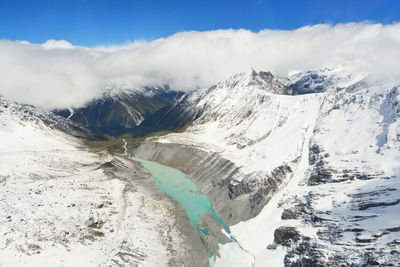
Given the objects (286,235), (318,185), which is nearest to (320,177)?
(318,185)

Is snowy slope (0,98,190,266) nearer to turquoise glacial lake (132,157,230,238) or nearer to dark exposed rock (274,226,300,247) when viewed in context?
turquoise glacial lake (132,157,230,238)

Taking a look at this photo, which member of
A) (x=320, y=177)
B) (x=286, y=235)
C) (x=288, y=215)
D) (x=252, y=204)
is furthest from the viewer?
(x=252, y=204)

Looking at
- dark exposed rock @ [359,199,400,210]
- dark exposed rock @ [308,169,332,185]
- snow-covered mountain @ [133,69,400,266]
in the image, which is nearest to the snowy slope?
snow-covered mountain @ [133,69,400,266]

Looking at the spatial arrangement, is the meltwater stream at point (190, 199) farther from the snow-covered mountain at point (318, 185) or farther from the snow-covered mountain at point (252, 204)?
the snow-covered mountain at point (318, 185)

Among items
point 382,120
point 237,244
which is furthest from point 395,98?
point 237,244

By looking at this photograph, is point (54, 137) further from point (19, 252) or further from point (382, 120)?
point (382, 120)

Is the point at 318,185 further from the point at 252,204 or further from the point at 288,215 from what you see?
the point at 252,204
